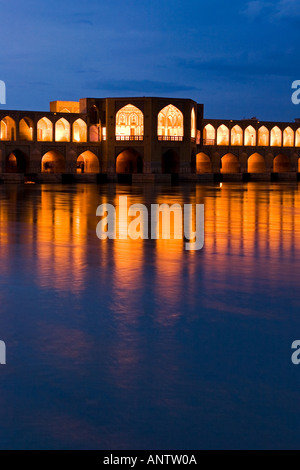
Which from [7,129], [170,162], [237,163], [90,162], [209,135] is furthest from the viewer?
[237,163]

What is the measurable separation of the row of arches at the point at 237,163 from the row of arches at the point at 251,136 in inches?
41.1

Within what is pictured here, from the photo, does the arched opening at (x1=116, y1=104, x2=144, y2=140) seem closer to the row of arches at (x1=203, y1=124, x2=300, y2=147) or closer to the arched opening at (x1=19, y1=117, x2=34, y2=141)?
the arched opening at (x1=19, y1=117, x2=34, y2=141)

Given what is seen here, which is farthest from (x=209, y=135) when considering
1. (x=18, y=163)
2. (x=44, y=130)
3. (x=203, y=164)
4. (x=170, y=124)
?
(x=18, y=163)

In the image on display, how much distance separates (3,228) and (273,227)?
13.7 ft

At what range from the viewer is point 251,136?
155ft

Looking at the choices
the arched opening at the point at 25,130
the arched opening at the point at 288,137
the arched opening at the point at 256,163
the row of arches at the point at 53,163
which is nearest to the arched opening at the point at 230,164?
the arched opening at the point at 256,163

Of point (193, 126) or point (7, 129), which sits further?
point (193, 126)

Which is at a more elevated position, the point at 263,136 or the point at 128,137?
the point at 263,136

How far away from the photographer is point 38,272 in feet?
18.2

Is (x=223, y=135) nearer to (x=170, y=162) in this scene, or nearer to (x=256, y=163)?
(x=256, y=163)

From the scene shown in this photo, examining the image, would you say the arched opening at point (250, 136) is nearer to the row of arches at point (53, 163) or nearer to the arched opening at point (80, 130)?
the row of arches at point (53, 163)

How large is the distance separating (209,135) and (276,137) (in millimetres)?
6282

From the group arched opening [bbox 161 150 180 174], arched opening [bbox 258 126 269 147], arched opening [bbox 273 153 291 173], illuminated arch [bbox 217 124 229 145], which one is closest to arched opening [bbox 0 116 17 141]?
arched opening [bbox 161 150 180 174]
